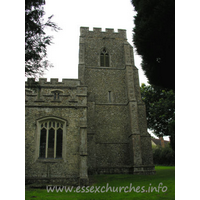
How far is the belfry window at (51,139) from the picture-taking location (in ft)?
33.9

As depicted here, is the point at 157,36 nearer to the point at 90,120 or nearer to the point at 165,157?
the point at 90,120

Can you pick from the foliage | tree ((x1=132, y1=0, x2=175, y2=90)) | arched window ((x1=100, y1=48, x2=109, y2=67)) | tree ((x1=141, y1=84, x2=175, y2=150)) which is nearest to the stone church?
arched window ((x1=100, y1=48, x2=109, y2=67))

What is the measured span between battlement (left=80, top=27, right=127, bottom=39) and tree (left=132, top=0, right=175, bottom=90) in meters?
13.9

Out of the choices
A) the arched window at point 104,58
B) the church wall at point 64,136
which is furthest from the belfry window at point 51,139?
the arched window at point 104,58

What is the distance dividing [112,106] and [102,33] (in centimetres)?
904

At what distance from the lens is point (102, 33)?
22.7 m

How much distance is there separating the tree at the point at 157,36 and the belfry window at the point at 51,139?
18.7 feet

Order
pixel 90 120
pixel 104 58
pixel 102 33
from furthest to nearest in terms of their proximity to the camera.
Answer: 1. pixel 102 33
2. pixel 104 58
3. pixel 90 120

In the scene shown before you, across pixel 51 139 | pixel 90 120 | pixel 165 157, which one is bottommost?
pixel 165 157

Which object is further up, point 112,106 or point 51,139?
point 112,106

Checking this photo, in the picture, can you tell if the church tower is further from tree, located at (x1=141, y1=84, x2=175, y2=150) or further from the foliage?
the foliage

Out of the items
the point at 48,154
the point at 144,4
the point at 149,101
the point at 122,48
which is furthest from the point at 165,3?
the point at 149,101

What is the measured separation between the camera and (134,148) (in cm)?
1627

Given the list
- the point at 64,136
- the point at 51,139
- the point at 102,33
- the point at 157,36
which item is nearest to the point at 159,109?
the point at 102,33
